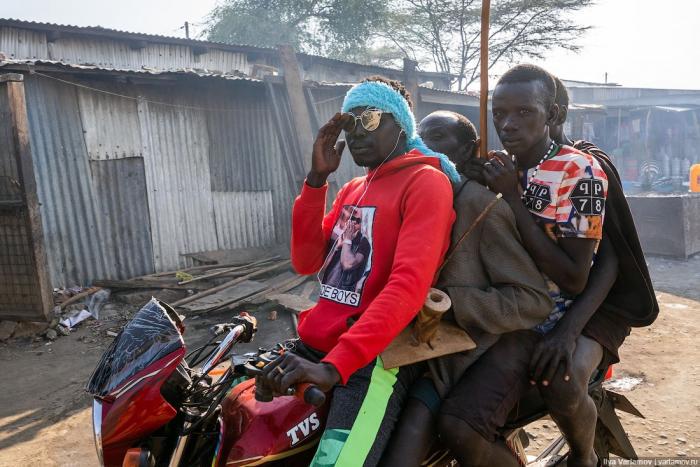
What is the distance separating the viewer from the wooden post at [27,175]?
20.6ft

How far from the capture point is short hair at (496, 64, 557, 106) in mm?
2209

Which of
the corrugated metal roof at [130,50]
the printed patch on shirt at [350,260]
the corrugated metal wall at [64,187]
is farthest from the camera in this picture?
the corrugated metal roof at [130,50]

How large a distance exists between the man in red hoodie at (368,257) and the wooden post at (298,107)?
748cm

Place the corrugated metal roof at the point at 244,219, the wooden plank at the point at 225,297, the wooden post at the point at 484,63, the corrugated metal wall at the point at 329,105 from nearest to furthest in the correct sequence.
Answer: the wooden post at the point at 484,63 → the wooden plank at the point at 225,297 → the corrugated metal roof at the point at 244,219 → the corrugated metal wall at the point at 329,105

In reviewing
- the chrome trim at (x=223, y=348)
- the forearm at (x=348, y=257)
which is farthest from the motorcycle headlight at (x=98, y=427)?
the forearm at (x=348, y=257)

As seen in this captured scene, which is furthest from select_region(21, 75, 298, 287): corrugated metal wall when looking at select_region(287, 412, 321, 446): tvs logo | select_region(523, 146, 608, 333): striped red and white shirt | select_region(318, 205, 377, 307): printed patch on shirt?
select_region(523, 146, 608, 333): striped red and white shirt

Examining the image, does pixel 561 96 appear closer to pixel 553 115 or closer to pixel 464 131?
pixel 553 115

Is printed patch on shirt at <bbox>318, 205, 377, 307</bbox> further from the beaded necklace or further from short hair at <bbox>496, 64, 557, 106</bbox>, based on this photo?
short hair at <bbox>496, 64, 557, 106</bbox>

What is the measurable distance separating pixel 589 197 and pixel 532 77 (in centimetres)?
56

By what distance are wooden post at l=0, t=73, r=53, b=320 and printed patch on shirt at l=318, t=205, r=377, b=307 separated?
5.65 m

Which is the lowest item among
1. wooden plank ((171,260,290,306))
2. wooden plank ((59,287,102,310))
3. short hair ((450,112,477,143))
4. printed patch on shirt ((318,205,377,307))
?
wooden plank ((171,260,290,306))

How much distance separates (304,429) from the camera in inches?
72.5

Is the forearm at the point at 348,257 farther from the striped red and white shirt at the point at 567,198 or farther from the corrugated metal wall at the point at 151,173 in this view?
the corrugated metal wall at the point at 151,173

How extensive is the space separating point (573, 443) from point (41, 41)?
1607cm
